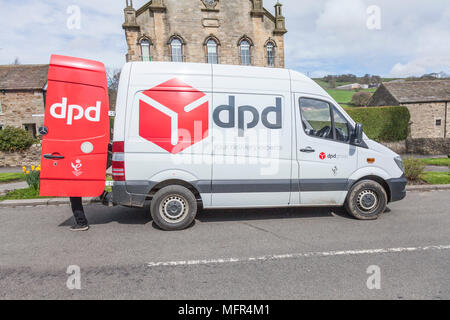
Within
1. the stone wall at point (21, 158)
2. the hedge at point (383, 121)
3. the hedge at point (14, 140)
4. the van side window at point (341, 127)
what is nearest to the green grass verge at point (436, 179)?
the van side window at point (341, 127)

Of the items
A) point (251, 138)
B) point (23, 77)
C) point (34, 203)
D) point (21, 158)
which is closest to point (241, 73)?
point (251, 138)

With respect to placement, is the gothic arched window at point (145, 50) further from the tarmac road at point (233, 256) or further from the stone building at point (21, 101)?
the tarmac road at point (233, 256)

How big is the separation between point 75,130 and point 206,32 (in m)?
22.9

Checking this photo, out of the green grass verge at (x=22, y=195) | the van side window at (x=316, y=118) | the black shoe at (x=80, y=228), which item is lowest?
the black shoe at (x=80, y=228)

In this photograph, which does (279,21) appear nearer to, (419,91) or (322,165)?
(419,91)

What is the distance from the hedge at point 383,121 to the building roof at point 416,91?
5.91 metres

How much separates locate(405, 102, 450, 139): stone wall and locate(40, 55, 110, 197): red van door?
28.5 meters

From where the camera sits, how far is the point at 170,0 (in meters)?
24.1

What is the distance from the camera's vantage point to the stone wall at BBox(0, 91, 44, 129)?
23562 mm

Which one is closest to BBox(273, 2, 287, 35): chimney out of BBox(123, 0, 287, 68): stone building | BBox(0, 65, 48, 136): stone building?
BBox(123, 0, 287, 68): stone building

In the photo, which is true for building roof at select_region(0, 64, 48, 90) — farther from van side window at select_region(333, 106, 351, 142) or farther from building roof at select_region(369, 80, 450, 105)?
building roof at select_region(369, 80, 450, 105)

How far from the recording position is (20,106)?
2378 centimetres

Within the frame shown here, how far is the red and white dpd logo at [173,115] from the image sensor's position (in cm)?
456
